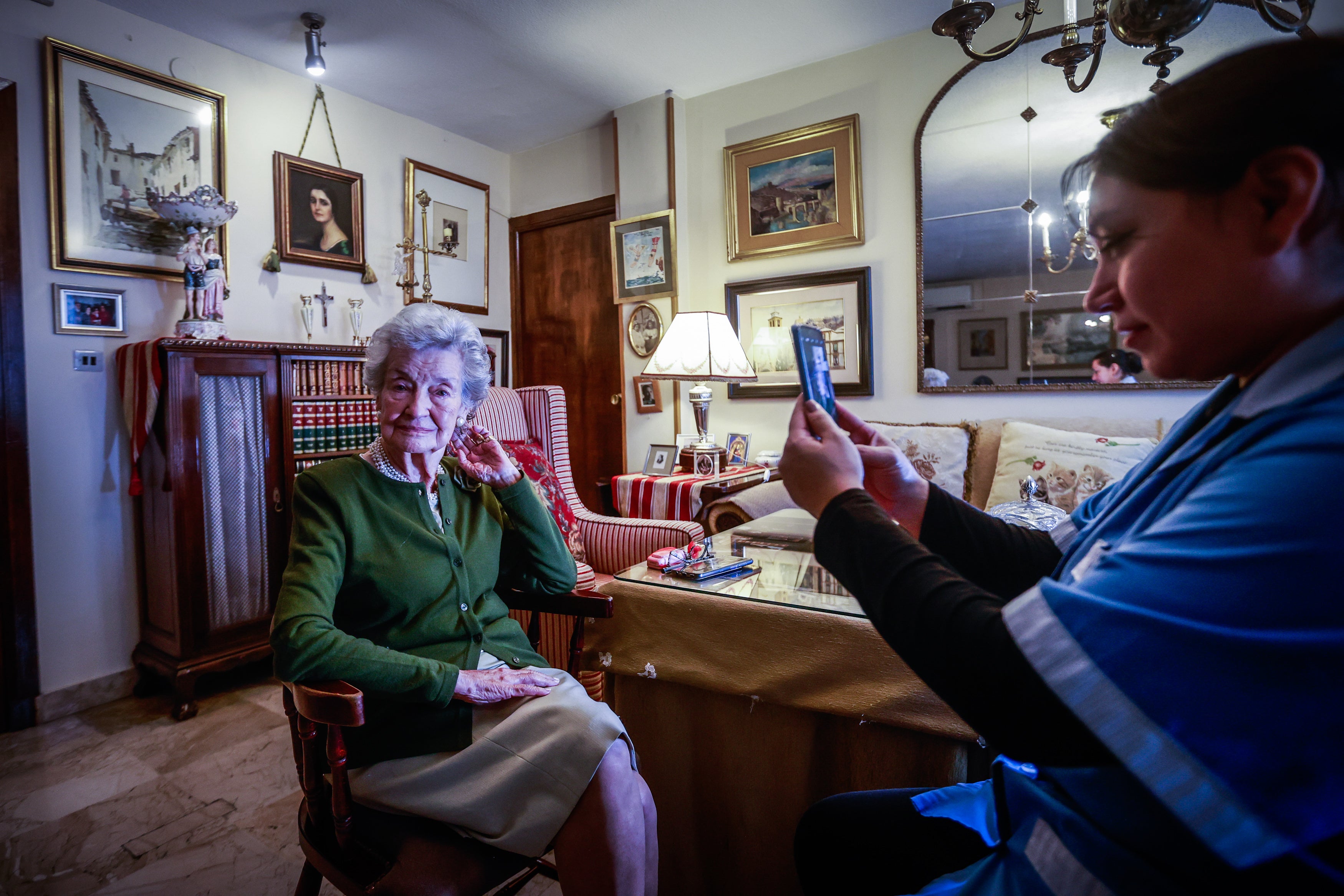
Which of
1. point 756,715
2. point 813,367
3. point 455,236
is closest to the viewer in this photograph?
point 813,367

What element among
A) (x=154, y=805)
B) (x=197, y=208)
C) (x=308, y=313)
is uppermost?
(x=197, y=208)

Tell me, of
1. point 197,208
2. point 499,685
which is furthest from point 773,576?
point 197,208

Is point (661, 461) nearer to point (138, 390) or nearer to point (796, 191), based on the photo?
point (796, 191)

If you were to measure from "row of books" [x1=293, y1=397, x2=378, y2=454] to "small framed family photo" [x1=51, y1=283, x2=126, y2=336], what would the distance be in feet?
2.55

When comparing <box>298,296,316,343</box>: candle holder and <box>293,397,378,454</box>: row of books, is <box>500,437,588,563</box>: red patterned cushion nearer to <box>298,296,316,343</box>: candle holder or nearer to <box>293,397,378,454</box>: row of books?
<box>293,397,378,454</box>: row of books

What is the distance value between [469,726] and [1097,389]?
294 cm

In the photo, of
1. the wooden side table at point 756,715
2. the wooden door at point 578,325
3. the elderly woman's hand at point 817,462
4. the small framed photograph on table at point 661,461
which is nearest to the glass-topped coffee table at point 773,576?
the wooden side table at point 756,715

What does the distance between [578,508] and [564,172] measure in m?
2.60

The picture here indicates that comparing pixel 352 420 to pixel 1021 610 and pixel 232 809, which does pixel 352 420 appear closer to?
pixel 232 809

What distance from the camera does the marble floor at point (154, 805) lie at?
1745 mm

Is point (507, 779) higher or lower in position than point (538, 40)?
lower

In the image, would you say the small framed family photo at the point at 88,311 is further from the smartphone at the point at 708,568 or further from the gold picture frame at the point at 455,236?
the smartphone at the point at 708,568

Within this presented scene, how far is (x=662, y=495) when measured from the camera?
330 cm

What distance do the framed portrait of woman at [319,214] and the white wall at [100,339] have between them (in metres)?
0.06
